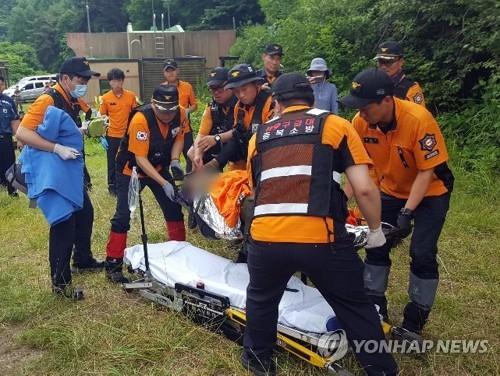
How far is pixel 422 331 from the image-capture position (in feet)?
11.8

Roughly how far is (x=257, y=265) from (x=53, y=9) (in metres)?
73.9

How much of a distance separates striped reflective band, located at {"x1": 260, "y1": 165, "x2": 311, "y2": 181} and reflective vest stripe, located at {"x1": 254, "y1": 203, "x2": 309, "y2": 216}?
0.50 feet

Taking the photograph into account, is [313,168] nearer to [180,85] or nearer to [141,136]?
[141,136]

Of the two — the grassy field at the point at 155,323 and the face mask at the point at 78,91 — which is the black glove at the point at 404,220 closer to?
the grassy field at the point at 155,323

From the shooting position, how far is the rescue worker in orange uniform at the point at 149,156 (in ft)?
14.6

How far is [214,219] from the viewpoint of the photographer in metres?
3.84

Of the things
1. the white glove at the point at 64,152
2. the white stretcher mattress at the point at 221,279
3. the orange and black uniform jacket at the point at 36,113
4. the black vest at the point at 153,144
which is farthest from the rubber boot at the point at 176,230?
the orange and black uniform jacket at the point at 36,113

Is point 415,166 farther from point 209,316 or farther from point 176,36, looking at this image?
point 176,36

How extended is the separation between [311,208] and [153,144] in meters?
2.27

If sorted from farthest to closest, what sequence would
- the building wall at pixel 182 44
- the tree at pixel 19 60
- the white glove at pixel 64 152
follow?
the tree at pixel 19 60
the building wall at pixel 182 44
the white glove at pixel 64 152

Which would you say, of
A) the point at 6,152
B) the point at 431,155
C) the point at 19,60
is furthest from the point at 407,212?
the point at 19,60

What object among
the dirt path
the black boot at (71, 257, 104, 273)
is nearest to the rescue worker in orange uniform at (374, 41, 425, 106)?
the black boot at (71, 257, 104, 273)

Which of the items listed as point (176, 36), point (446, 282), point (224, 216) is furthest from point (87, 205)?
point (176, 36)

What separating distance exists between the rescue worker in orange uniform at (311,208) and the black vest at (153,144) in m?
1.86
